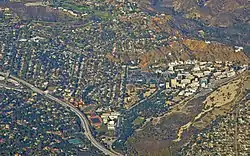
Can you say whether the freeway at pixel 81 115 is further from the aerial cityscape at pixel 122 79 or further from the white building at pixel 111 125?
the white building at pixel 111 125

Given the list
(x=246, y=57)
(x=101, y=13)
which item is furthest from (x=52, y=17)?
(x=246, y=57)

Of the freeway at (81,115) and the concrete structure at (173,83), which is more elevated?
the concrete structure at (173,83)

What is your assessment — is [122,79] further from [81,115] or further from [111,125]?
[111,125]

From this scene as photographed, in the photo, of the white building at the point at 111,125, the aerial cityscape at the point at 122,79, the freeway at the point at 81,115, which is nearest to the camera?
the aerial cityscape at the point at 122,79

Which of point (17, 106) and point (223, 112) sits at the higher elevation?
point (223, 112)

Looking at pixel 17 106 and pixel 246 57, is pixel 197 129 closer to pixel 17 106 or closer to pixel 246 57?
pixel 17 106

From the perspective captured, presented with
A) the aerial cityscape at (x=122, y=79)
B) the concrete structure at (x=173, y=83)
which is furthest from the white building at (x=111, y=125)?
the concrete structure at (x=173, y=83)

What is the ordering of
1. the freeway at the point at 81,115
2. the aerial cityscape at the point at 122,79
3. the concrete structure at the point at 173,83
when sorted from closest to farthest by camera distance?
1. the aerial cityscape at the point at 122,79
2. the freeway at the point at 81,115
3. the concrete structure at the point at 173,83

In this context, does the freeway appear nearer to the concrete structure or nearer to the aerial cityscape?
the aerial cityscape
